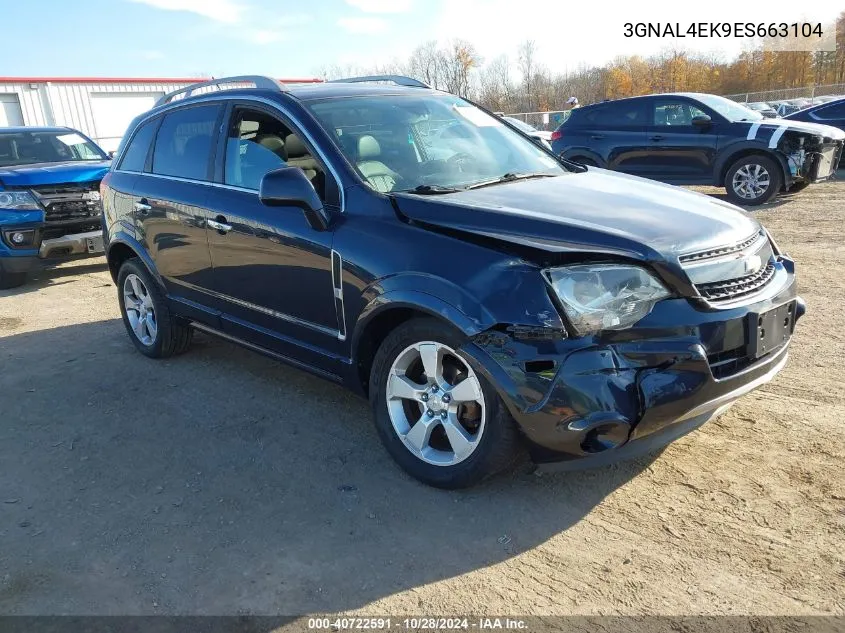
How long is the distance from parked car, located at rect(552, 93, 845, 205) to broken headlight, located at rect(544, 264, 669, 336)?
29.1 ft

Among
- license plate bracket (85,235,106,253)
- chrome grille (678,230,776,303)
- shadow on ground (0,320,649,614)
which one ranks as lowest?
shadow on ground (0,320,649,614)

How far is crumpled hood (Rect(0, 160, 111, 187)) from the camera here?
805cm

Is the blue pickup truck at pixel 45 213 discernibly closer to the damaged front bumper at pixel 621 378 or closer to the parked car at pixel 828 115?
the damaged front bumper at pixel 621 378

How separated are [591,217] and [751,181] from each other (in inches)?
347

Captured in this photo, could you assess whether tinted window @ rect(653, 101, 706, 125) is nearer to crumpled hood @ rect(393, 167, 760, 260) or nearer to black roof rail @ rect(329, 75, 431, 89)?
black roof rail @ rect(329, 75, 431, 89)

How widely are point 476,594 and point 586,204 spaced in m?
1.80

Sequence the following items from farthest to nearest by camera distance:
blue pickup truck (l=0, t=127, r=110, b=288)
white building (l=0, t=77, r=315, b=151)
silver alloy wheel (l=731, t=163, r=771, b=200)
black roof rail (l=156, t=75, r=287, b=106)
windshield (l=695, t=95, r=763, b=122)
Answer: white building (l=0, t=77, r=315, b=151)
windshield (l=695, t=95, r=763, b=122)
silver alloy wheel (l=731, t=163, r=771, b=200)
blue pickup truck (l=0, t=127, r=110, b=288)
black roof rail (l=156, t=75, r=287, b=106)

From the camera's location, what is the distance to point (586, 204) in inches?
129

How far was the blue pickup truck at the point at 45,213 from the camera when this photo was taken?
7934 mm

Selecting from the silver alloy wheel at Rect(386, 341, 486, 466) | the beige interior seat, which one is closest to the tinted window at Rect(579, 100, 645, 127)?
the beige interior seat

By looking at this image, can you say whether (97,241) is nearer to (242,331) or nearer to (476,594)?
(242,331)

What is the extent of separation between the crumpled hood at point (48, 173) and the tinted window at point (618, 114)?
25.8 feet

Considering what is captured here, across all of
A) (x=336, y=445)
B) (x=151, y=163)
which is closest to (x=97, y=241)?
(x=151, y=163)

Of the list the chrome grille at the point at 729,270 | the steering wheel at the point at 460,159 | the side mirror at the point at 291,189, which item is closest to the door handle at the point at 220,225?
the side mirror at the point at 291,189
